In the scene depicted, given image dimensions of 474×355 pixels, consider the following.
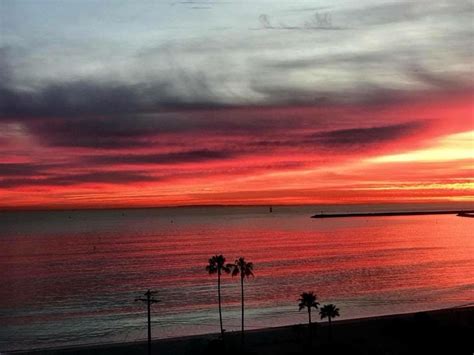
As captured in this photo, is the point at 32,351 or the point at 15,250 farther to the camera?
the point at 15,250

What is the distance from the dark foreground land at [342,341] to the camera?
44.3 metres

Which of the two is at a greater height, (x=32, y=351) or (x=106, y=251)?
(x=106, y=251)

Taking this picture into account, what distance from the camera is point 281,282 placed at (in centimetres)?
8931

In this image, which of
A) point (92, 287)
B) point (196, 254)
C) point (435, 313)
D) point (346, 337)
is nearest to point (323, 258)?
point (196, 254)

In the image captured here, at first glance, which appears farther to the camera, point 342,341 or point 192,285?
point 192,285

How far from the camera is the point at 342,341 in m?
47.7

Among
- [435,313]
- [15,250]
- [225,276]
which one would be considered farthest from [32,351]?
[15,250]

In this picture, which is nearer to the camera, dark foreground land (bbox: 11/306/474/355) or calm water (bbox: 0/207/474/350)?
dark foreground land (bbox: 11/306/474/355)

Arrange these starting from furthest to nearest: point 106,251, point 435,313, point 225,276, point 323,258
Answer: point 106,251 < point 323,258 < point 225,276 < point 435,313

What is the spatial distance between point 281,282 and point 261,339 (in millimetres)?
39656

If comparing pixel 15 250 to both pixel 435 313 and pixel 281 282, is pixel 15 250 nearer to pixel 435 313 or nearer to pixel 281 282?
pixel 281 282

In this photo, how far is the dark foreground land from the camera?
1746 inches

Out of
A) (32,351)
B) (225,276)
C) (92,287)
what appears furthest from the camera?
(225,276)

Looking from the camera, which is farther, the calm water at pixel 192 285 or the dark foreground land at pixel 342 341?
the calm water at pixel 192 285
